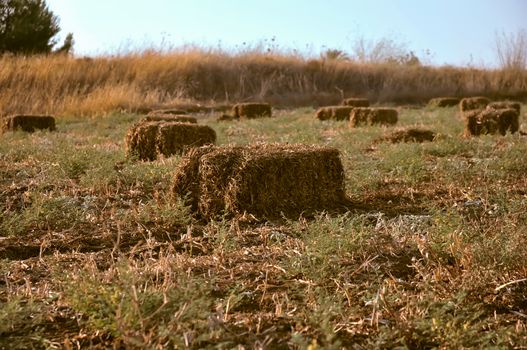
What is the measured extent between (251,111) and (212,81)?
6039 mm

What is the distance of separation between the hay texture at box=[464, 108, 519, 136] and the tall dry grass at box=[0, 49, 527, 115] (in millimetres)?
8218

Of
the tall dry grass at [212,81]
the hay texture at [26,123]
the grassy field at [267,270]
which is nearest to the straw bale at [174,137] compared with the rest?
the grassy field at [267,270]

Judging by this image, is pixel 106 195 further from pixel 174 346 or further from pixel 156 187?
pixel 174 346

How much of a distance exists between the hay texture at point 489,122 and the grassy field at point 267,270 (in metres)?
3.65

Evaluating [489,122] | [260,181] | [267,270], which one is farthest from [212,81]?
[267,270]

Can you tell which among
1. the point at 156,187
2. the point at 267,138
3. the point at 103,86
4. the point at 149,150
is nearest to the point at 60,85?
the point at 103,86

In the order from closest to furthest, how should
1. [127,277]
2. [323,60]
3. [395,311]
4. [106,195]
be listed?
[127,277] < [395,311] < [106,195] < [323,60]

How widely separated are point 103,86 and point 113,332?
16.1 meters

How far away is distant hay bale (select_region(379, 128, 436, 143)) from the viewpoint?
8.99 m

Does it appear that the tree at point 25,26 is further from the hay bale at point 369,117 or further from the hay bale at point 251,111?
the hay bale at point 369,117

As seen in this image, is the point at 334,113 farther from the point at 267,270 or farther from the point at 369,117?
the point at 267,270

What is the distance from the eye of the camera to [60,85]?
673 inches

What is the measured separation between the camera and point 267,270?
3207mm

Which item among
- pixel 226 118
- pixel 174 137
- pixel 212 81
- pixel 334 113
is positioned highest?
pixel 212 81
